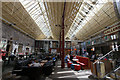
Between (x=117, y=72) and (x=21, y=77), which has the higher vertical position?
(x=117, y=72)

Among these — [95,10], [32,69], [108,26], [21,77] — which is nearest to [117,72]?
[32,69]

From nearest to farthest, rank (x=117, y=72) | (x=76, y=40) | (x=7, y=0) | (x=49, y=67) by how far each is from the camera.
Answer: (x=117, y=72), (x=49, y=67), (x=7, y=0), (x=76, y=40)

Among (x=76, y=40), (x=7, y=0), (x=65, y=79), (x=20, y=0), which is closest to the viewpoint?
(x=65, y=79)

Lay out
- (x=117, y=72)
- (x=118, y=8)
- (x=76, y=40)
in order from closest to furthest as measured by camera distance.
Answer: (x=118, y=8)
(x=117, y=72)
(x=76, y=40)

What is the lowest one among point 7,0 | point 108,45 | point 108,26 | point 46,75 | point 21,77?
point 46,75

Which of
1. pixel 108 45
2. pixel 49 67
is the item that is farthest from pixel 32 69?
pixel 108 45

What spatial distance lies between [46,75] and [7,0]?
7882mm

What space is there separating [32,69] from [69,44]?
969 inches

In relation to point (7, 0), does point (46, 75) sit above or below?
below

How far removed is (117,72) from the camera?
3014 mm

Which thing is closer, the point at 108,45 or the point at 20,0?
the point at 20,0

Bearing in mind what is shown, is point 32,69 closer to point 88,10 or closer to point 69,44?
point 88,10

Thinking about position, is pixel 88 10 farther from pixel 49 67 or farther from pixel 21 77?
pixel 21 77

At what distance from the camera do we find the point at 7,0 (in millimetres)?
7031
